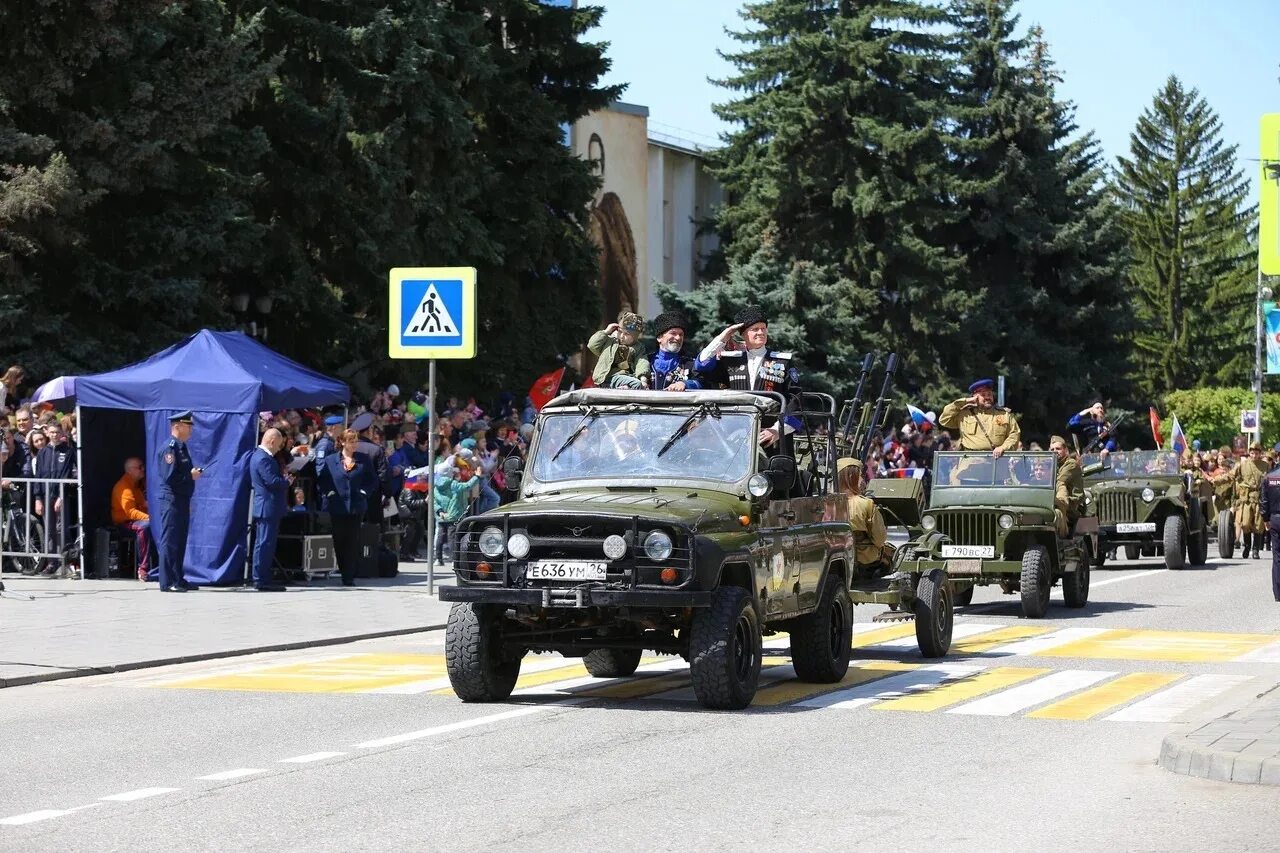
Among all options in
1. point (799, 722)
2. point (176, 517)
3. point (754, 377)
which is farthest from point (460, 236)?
point (799, 722)

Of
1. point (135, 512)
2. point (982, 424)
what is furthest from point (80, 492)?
point (982, 424)

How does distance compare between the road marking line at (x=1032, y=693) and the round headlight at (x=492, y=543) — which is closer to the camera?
the round headlight at (x=492, y=543)

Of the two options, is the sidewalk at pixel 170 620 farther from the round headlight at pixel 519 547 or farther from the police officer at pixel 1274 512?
the police officer at pixel 1274 512

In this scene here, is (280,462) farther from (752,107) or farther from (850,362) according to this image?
(752,107)

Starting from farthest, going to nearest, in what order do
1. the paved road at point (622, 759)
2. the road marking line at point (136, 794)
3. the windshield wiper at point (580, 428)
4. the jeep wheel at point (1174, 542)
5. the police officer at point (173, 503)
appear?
the jeep wheel at point (1174, 542) → the police officer at point (173, 503) → the windshield wiper at point (580, 428) → the road marking line at point (136, 794) → the paved road at point (622, 759)

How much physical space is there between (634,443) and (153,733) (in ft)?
12.5

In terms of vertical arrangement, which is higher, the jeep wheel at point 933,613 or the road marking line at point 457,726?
the jeep wheel at point 933,613

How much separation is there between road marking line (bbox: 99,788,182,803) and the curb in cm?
505

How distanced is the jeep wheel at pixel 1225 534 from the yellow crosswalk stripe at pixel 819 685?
70.5ft

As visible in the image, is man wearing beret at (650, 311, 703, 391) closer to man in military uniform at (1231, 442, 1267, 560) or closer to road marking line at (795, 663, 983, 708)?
road marking line at (795, 663, 983, 708)

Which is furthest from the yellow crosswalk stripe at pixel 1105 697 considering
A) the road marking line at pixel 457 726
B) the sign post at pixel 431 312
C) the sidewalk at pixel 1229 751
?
the sign post at pixel 431 312

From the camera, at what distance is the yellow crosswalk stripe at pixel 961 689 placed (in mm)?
13047

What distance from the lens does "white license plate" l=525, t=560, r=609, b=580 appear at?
39.7 feet

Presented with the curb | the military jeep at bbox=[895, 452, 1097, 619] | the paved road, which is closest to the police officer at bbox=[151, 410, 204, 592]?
the curb
